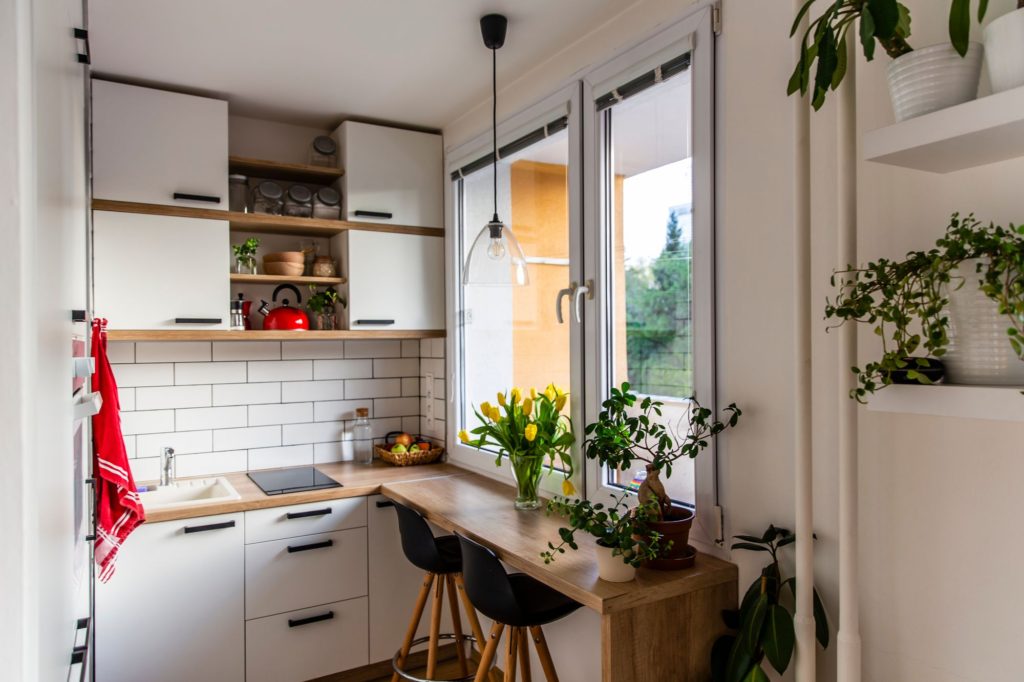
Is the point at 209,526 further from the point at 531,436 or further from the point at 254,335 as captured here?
the point at 531,436

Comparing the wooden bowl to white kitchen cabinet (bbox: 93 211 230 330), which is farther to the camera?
the wooden bowl

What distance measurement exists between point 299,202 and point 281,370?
80 cm

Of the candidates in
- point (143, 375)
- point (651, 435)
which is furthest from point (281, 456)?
point (651, 435)

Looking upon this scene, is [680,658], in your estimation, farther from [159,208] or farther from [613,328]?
[159,208]

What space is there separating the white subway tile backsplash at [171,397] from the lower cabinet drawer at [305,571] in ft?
2.64

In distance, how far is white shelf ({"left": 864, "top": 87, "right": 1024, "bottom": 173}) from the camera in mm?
1058

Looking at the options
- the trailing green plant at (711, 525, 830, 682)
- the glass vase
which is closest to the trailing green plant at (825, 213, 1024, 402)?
the trailing green plant at (711, 525, 830, 682)

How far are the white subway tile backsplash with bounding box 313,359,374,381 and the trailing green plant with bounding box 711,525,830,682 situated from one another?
2253 millimetres

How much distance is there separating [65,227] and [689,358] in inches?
60.3

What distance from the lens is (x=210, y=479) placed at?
3.11 meters

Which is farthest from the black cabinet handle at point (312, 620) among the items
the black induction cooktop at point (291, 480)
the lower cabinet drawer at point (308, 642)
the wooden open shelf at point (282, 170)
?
the wooden open shelf at point (282, 170)

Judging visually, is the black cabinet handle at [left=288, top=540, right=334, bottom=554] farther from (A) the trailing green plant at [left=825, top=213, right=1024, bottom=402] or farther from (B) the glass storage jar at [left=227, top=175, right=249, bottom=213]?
(A) the trailing green plant at [left=825, top=213, right=1024, bottom=402]

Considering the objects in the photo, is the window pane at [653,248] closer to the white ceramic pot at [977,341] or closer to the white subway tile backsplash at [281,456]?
the white ceramic pot at [977,341]

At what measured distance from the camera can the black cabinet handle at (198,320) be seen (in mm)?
2852
